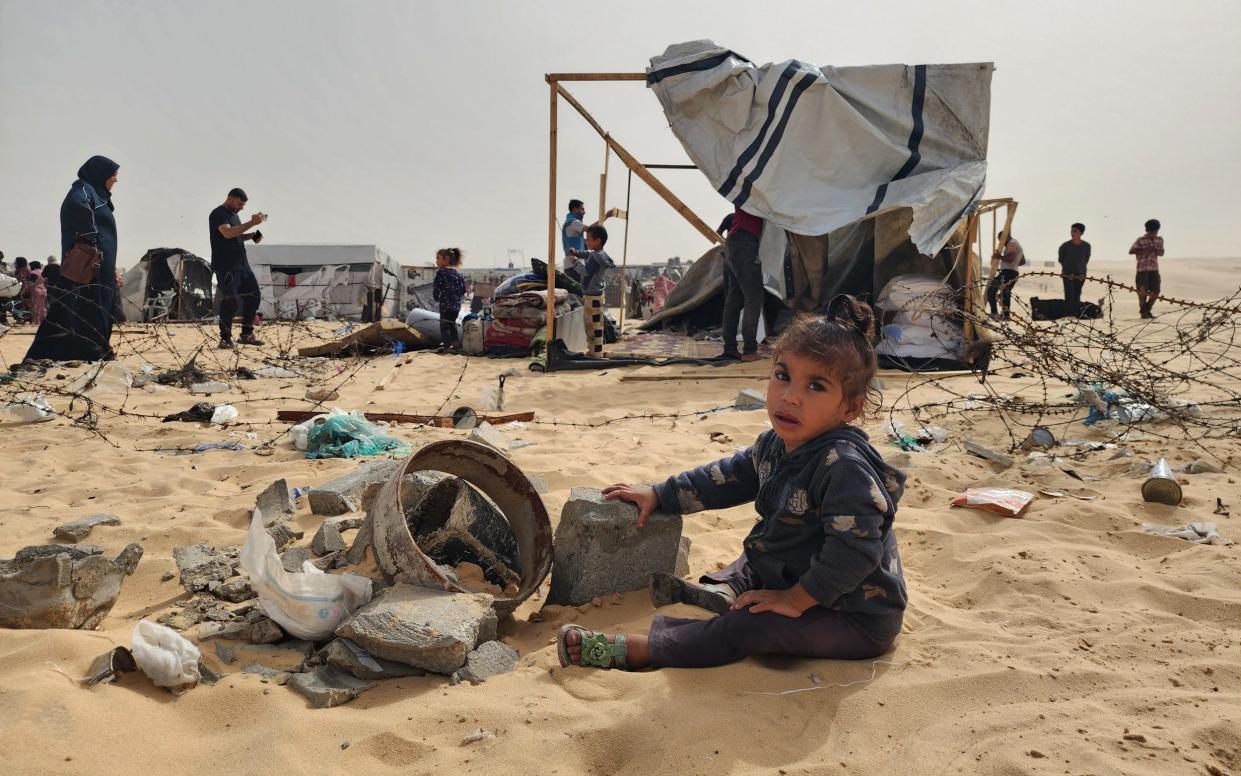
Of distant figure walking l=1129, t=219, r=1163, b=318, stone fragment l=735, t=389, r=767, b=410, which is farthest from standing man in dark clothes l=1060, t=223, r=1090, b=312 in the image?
stone fragment l=735, t=389, r=767, b=410

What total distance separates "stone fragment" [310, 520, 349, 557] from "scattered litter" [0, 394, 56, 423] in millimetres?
3112

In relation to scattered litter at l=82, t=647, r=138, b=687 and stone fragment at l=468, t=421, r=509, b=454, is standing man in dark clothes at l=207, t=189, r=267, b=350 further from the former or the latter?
scattered litter at l=82, t=647, r=138, b=687

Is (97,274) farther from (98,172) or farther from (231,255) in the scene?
(231,255)

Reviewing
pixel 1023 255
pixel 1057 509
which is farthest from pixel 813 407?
pixel 1023 255

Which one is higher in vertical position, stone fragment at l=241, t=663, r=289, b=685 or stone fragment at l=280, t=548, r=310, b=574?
stone fragment at l=280, t=548, r=310, b=574

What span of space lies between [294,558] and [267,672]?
752 millimetres

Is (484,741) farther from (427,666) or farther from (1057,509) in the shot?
(1057,509)

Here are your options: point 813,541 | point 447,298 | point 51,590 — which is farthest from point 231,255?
point 813,541

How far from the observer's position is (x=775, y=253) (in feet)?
27.5

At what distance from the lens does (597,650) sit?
1.98 m

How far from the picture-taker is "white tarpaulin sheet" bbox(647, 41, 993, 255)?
22.5 ft

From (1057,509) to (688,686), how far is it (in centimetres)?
203

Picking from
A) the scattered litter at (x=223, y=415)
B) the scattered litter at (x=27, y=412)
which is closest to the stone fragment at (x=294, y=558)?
the scattered litter at (x=223, y=415)

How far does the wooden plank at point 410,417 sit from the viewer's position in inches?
189
